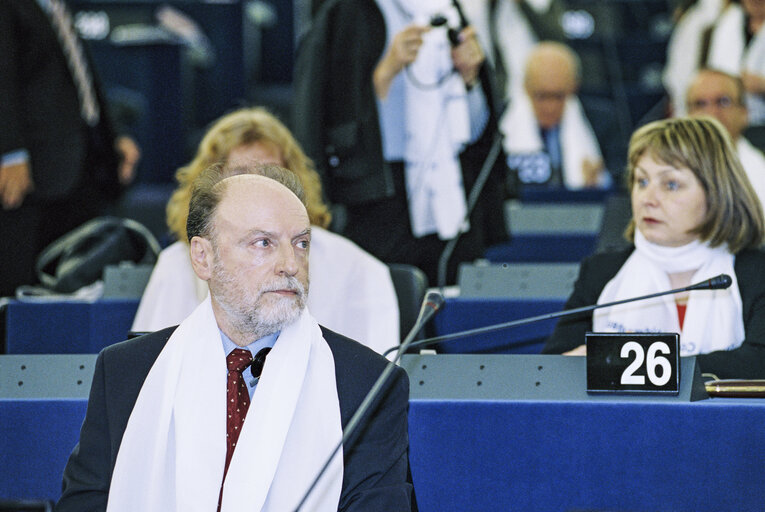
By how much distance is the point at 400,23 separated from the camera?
429 centimetres

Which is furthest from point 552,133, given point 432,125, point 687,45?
point 432,125

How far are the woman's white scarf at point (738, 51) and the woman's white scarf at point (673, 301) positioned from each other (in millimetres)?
3073

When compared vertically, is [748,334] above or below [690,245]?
below

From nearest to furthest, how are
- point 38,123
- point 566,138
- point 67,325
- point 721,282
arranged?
point 721,282 < point 67,325 < point 38,123 < point 566,138

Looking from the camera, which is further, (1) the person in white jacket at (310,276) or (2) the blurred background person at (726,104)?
(2) the blurred background person at (726,104)

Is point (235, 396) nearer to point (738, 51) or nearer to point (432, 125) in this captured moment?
point (432, 125)

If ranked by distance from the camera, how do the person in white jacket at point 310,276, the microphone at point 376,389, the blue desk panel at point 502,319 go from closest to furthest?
the microphone at point 376,389 < the person in white jacket at point 310,276 < the blue desk panel at point 502,319

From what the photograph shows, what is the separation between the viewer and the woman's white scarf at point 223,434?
2168 mm

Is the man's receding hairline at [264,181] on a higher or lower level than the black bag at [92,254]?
higher

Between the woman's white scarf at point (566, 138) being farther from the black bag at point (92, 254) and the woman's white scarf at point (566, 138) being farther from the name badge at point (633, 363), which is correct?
the name badge at point (633, 363)

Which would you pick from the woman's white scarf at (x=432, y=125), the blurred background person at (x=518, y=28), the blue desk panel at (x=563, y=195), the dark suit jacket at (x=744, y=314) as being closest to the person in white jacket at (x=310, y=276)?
the dark suit jacket at (x=744, y=314)

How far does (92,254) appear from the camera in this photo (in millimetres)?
4320

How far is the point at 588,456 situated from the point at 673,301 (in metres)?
0.94

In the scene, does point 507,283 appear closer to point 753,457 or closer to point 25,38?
point 753,457
